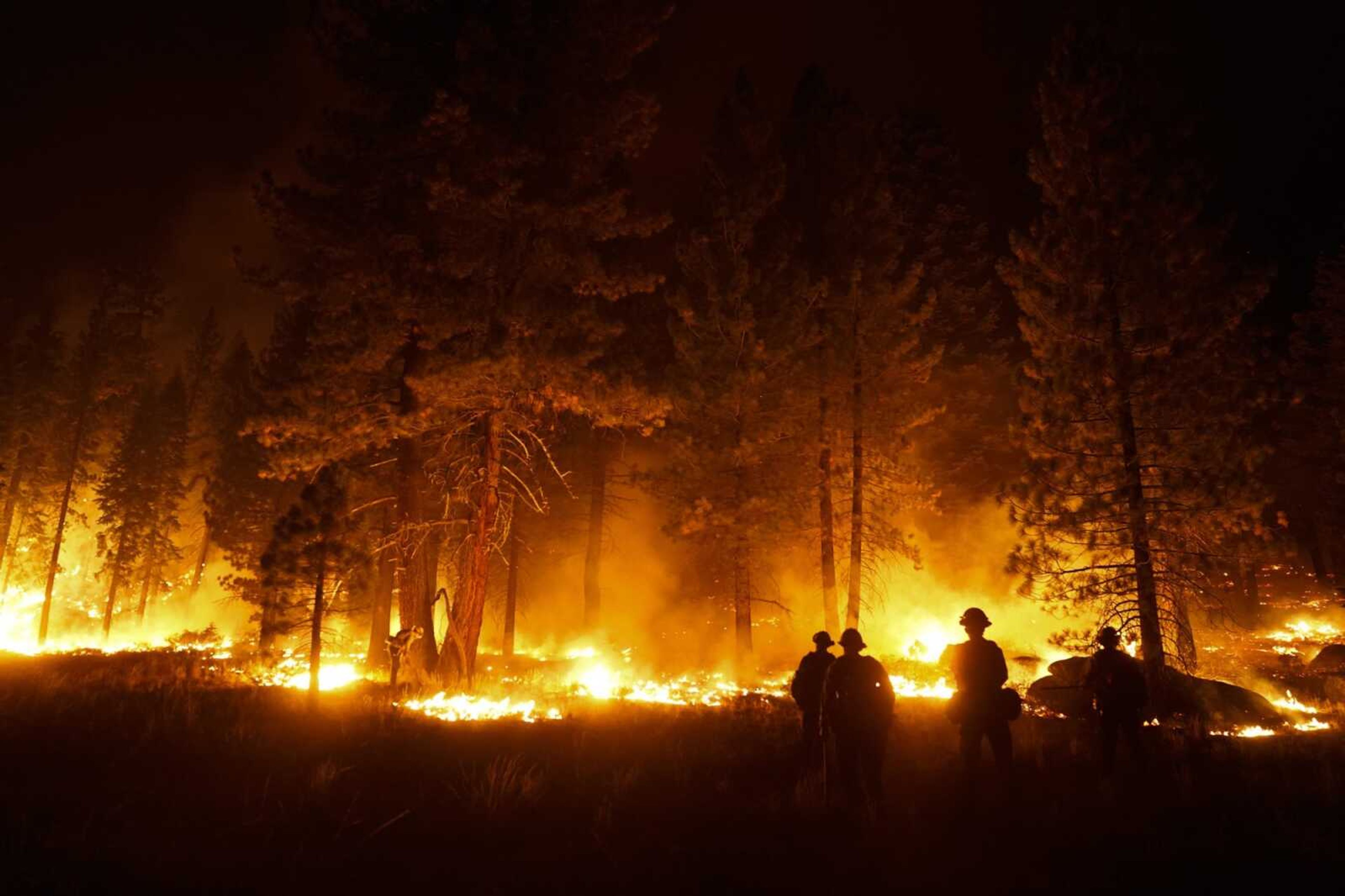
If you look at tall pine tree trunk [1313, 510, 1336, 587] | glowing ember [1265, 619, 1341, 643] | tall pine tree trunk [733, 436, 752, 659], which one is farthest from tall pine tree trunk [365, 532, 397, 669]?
tall pine tree trunk [1313, 510, 1336, 587]

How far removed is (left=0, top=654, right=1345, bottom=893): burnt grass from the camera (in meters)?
5.39

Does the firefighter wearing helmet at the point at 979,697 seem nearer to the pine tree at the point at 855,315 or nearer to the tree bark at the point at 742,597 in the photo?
the pine tree at the point at 855,315

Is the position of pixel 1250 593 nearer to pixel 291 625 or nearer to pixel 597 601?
pixel 597 601

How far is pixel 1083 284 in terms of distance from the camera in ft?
50.9

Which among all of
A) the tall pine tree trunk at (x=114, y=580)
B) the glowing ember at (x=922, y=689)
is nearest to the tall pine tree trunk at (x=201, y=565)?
the tall pine tree trunk at (x=114, y=580)

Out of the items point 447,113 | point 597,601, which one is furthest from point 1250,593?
point 447,113

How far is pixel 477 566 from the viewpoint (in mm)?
16422

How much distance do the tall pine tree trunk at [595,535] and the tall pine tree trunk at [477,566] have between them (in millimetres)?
9174

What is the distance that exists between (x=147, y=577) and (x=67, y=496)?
9.47 metres

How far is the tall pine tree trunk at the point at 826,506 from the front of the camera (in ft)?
69.5

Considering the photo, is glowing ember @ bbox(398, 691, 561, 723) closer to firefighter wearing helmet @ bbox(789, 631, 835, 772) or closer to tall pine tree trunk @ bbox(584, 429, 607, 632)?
firefighter wearing helmet @ bbox(789, 631, 835, 772)

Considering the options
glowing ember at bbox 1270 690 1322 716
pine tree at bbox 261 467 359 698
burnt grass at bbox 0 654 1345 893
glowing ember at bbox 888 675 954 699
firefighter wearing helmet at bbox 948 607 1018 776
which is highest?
pine tree at bbox 261 467 359 698

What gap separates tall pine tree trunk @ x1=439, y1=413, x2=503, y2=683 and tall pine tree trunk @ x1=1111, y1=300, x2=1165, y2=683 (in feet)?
44.1

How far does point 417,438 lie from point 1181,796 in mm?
16239
